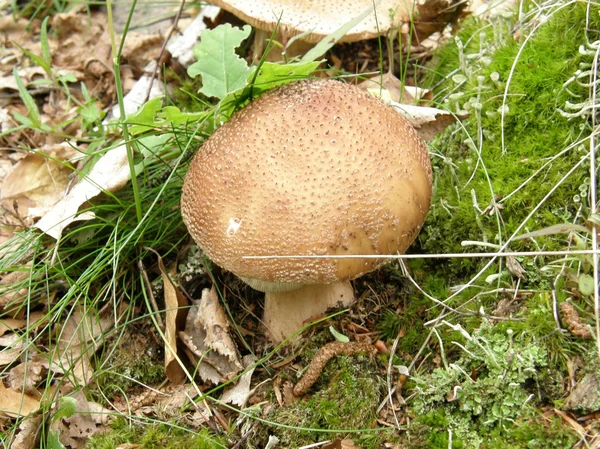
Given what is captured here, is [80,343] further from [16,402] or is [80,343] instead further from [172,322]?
[172,322]

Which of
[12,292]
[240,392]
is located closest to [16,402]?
[12,292]

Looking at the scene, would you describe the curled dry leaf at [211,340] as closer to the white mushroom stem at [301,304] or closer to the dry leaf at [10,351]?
the white mushroom stem at [301,304]

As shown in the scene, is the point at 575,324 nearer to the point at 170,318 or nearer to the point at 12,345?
the point at 170,318

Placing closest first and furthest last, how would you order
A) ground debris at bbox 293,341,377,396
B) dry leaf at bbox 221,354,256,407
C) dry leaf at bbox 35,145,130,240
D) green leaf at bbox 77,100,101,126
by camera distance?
ground debris at bbox 293,341,377,396 < dry leaf at bbox 221,354,256,407 < dry leaf at bbox 35,145,130,240 < green leaf at bbox 77,100,101,126

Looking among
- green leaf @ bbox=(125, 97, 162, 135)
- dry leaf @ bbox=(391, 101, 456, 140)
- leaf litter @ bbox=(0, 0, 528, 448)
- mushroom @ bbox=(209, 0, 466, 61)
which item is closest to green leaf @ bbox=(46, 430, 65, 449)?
leaf litter @ bbox=(0, 0, 528, 448)

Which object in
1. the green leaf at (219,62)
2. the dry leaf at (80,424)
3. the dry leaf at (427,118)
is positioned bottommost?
the dry leaf at (80,424)

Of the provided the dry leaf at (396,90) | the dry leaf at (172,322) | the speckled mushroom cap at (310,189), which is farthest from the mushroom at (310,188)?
the dry leaf at (396,90)

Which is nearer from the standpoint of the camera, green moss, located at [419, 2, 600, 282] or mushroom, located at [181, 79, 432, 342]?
mushroom, located at [181, 79, 432, 342]

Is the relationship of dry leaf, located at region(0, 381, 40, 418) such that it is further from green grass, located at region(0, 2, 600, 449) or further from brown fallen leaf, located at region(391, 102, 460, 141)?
brown fallen leaf, located at region(391, 102, 460, 141)
